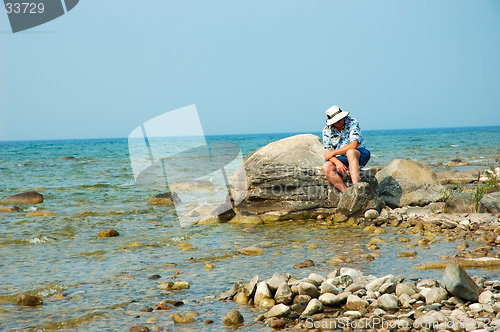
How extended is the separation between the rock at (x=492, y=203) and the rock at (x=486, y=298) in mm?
4017

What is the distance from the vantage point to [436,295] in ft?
10.7

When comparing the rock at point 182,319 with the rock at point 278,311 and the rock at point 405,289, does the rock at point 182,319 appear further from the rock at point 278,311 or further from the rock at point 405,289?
the rock at point 405,289

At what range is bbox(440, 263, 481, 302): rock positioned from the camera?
3172 millimetres

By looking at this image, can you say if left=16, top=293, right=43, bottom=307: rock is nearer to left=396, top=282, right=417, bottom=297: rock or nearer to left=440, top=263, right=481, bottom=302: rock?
left=396, top=282, right=417, bottom=297: rock

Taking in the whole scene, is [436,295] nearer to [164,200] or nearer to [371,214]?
[371,214]

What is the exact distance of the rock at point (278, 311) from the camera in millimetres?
3172

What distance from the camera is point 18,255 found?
553 cm

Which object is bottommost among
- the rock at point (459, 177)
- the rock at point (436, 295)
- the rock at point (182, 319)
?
the rock at point (459, 177)

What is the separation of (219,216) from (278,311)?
457 cm

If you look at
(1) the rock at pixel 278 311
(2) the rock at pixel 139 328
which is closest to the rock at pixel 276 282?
(1) the rock at pixel 278 311

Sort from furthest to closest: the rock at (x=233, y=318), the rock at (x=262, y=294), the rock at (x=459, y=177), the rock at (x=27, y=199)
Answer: the rock at (x=459, y=177) → the rock at (x=27, y=199) → the rock at (x=262, y=294) → the rock at (x=233, y=318)

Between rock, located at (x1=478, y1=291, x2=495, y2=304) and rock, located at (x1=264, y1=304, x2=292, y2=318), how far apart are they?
148 cm

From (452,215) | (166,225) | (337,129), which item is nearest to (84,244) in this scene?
(166,225)

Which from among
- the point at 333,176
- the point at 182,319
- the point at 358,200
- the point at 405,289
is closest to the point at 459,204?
the point at 358,200
